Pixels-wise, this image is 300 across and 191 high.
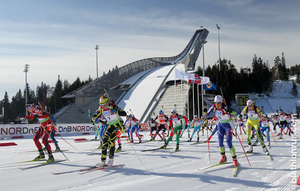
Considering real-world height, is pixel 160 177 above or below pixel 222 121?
below

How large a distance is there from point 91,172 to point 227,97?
2398 inches

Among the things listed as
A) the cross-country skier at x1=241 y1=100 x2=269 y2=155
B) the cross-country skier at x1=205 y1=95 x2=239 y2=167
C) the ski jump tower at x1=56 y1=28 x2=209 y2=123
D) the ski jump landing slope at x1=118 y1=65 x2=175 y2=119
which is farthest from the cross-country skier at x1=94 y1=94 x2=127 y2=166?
the ski jump landing slope at x1=118 y1=65 x2=175 y2=119

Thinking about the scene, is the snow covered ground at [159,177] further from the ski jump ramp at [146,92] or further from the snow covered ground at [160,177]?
the ski jump ramp at [146,92]

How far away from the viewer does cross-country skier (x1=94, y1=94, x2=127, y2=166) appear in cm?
861

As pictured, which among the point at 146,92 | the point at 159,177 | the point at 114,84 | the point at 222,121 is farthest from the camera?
the point at 114,84

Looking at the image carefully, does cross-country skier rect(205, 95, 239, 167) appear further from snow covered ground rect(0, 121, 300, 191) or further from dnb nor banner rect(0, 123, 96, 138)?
dnb nor banner rect(0, 123, 96, 138)

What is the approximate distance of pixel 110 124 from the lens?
9.05 metres

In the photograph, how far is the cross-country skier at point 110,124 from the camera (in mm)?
8609

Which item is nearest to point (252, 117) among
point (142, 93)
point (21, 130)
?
point (21, 130)

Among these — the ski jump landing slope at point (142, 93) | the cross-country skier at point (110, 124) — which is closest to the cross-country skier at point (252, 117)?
the cross-country skier at point (110, 124)

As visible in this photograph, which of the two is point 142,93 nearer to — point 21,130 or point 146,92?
point 146,92

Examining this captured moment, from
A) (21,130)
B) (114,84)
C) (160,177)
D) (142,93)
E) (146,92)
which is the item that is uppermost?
(114,84)

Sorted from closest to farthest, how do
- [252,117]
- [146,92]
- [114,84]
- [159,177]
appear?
[159,177] → [252,117] → [146,92] → [114,84]

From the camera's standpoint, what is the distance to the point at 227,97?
2564 inches
